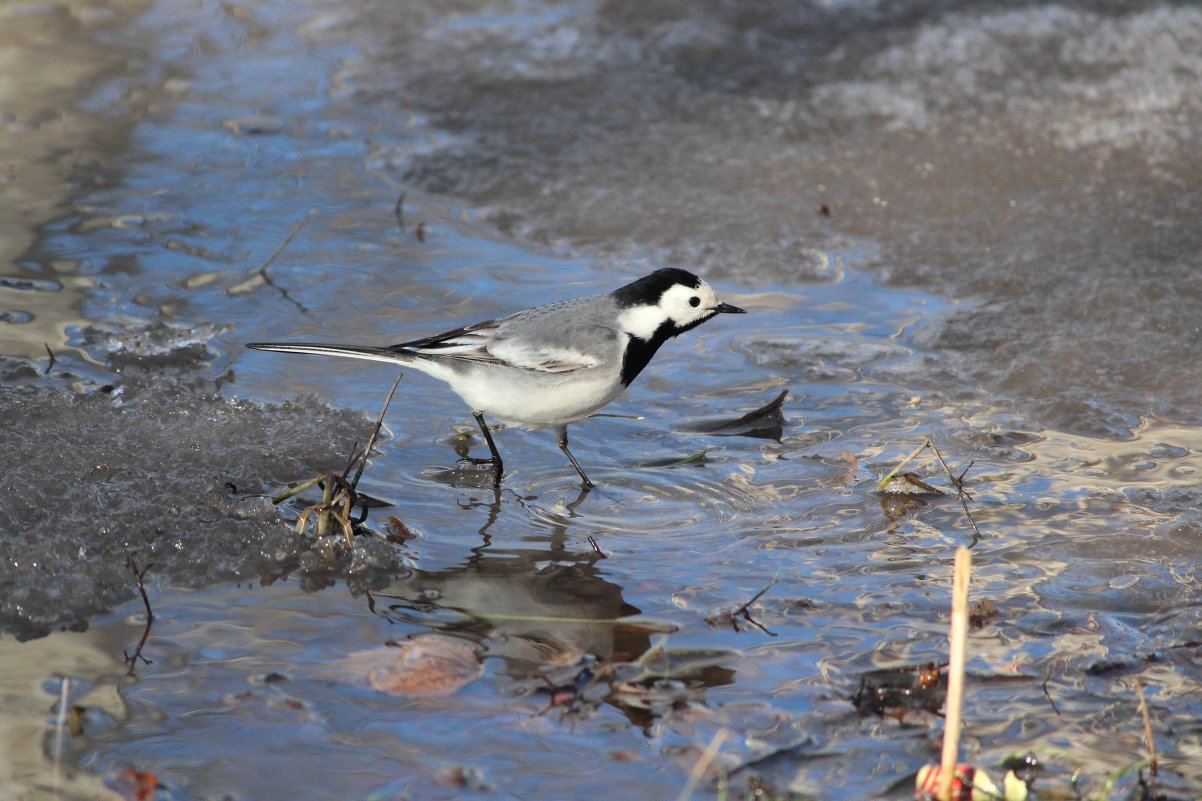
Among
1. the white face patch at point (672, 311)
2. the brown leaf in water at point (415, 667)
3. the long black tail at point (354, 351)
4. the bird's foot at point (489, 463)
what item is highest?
the white face patch at point (672, 311)

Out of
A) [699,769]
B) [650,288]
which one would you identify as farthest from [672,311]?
[699,769]

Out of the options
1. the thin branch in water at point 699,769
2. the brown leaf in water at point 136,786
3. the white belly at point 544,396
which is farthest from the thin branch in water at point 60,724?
the white belly at point 544,396

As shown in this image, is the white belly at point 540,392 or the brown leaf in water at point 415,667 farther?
the white belly at point 540,392

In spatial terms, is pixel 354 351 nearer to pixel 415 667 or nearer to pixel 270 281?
pixel 415 667

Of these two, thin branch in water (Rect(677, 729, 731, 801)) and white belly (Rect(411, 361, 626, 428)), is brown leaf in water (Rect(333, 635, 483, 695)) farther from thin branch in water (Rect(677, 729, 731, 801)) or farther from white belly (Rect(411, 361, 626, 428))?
white belly (Rect(411, 361, 626, 428))

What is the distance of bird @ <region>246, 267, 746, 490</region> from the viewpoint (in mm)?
5090

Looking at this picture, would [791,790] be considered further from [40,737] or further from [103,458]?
[103,458]

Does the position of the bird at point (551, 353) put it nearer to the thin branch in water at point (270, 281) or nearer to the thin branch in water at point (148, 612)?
→ the thin branch in water at point (148, 612)

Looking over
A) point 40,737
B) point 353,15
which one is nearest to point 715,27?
point 353,15

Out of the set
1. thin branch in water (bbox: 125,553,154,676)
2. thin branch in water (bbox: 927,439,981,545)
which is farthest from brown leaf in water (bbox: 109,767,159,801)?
thin branch in water (bbox: 927,439,981,545)

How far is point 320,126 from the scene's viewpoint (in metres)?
8.73

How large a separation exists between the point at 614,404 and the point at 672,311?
0.72 metres

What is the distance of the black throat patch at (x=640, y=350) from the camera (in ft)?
17.0

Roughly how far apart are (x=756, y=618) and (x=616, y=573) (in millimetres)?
562
